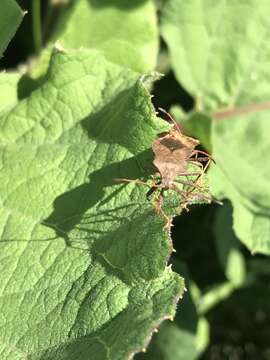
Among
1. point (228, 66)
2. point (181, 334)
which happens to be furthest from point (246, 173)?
point (181, 334)

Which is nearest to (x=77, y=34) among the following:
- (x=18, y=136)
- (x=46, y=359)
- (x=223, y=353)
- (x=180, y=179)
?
(x=18, y=136)

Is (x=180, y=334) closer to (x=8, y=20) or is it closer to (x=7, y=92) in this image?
(x=7, y=92)

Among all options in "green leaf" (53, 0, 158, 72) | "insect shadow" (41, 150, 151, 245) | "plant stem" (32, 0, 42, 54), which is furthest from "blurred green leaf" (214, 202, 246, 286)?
"insect shadow" (41, 150, 151, 245)

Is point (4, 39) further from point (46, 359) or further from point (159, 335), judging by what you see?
point (159, 335)

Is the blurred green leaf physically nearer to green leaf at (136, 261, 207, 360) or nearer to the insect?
green leaf at (136, 261, 207, 360)

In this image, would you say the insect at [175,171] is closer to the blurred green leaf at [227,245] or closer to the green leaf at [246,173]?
the green leaf at [246,173]

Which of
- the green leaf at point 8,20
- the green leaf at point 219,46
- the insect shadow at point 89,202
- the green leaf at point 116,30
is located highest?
the green leaf at point 8,20

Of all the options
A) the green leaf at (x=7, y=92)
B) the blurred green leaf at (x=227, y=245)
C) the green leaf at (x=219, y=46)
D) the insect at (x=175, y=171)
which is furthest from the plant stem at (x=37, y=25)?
Answer: the insect at (x=175, y=171)
